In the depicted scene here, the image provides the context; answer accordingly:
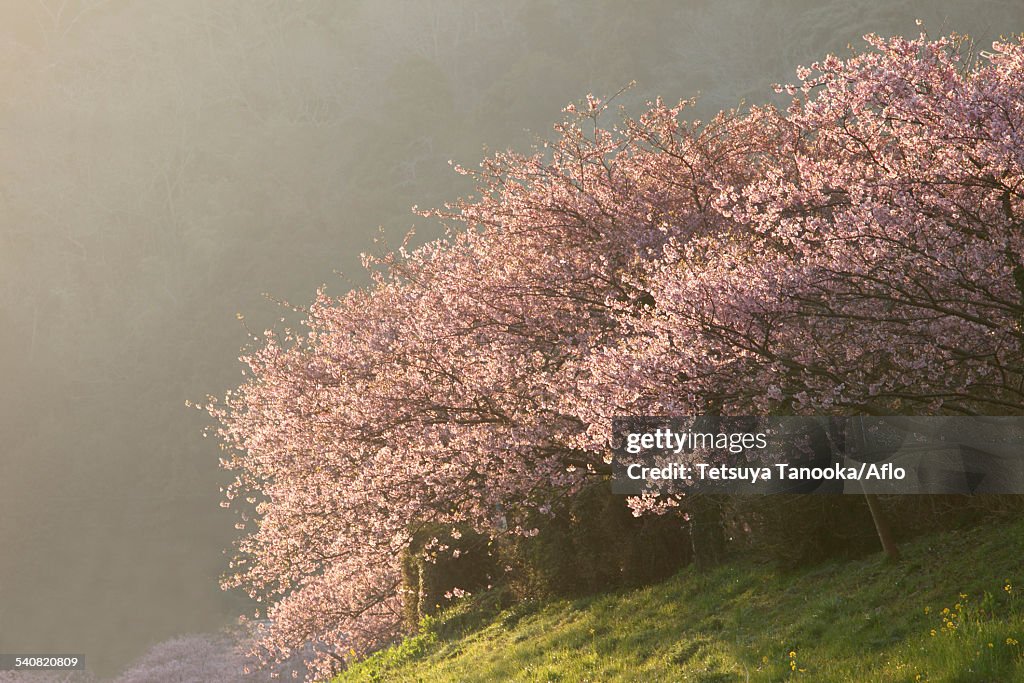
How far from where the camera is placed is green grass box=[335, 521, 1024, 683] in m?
9.74

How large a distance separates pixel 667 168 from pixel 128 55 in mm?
186130

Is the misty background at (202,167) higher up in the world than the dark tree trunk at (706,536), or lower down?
higher up

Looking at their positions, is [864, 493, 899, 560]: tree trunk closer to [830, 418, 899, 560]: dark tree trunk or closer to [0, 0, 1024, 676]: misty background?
Answer: [830, 418, 899, 560]: dark tree trunk

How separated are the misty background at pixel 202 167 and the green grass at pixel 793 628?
3389 inches

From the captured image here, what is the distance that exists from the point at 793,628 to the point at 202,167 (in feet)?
560

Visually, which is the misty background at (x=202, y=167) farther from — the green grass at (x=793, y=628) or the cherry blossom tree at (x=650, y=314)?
the green grass at (x=793, y=628)

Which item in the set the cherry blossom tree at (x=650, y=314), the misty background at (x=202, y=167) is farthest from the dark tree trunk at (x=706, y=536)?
the misty background at (x=202, y=167)

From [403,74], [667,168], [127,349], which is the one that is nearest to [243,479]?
[667,168]

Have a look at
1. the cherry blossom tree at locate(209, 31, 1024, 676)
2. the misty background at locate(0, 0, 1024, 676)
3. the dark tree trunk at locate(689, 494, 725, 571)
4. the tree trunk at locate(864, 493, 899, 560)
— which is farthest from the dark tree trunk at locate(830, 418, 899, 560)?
the misty background at locate(0, 0, 1024, 676)

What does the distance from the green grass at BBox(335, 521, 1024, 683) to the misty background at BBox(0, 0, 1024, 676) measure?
282 feet

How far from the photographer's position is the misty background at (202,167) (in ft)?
390

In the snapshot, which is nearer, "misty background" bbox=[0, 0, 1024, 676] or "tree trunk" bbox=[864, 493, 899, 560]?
"tree trunk" bbox=[864, 493, 899, 560]

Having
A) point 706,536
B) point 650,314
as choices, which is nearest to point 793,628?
point 650,314

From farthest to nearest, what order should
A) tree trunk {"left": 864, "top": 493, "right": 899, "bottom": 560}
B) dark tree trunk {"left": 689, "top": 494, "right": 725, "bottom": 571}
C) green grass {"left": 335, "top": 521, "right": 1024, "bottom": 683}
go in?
dark tree trunk {"left": 689, "top": 494, "right": 725, "bottom": 571}
tree trunk {"left": 864, "top": 493, "right": 899, "bottom": 560}
green grass {"left": 335, "top": 521, "right": 1024, "bottom": 683}
